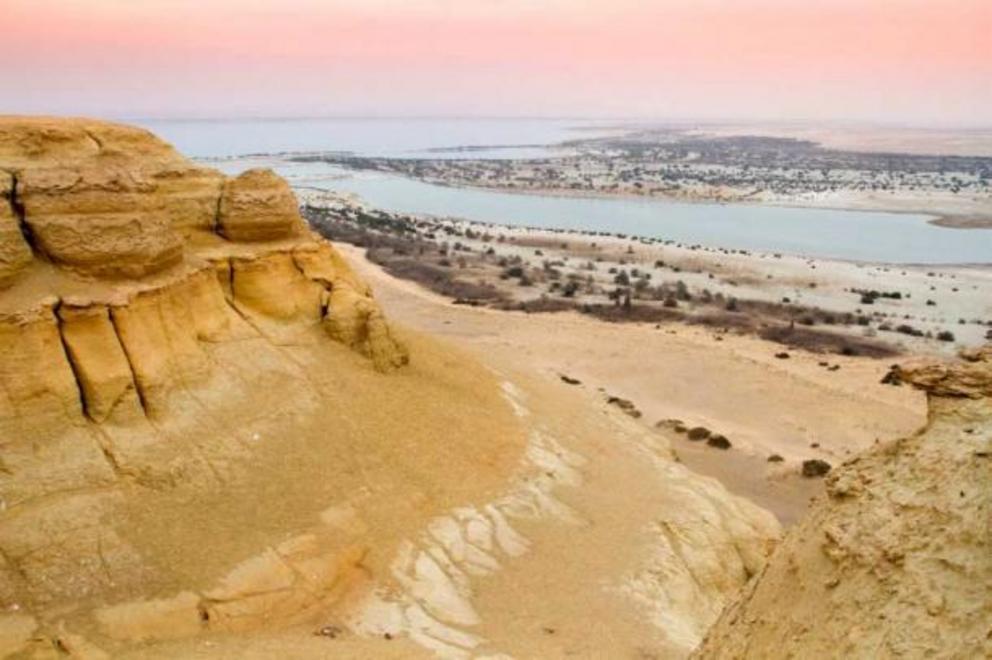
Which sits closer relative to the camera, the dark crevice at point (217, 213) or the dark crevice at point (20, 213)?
the dark crevice at point (20, 213)

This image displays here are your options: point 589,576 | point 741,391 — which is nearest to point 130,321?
point 589,576

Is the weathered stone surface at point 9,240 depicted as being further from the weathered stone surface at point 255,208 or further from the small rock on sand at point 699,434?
the small rock on sand at point 699,434

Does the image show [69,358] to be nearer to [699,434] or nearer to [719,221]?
[699,434]

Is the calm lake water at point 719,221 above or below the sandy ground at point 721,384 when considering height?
above

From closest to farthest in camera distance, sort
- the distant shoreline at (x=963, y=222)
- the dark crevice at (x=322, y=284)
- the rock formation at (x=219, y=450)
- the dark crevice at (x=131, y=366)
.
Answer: the rock formation at (x=219, y=450)
the dark crevice at (x=131, y=366)
the dark crevice at (x=322, y=284)
the distant shoreline at (x=963, y=222)

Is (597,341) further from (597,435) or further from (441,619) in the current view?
(441,619)

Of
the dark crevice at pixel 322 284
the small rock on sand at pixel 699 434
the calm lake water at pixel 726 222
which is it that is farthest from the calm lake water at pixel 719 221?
the dark crevice at pixel 322 284

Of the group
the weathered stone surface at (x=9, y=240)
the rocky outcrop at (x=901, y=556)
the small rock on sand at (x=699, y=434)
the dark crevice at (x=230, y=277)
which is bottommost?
the small rock on sand at (x=699, y=434)

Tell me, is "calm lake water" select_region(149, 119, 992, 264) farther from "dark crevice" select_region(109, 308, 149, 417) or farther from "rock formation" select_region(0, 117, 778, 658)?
"dark crevice" select_region(109, 308, 149, 417)

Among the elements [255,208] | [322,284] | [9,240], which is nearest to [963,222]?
[322,284]

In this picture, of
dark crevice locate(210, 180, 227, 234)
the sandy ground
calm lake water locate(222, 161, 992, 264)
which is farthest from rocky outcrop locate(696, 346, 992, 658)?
calm lake water locate(222, 161, 992, 264)
